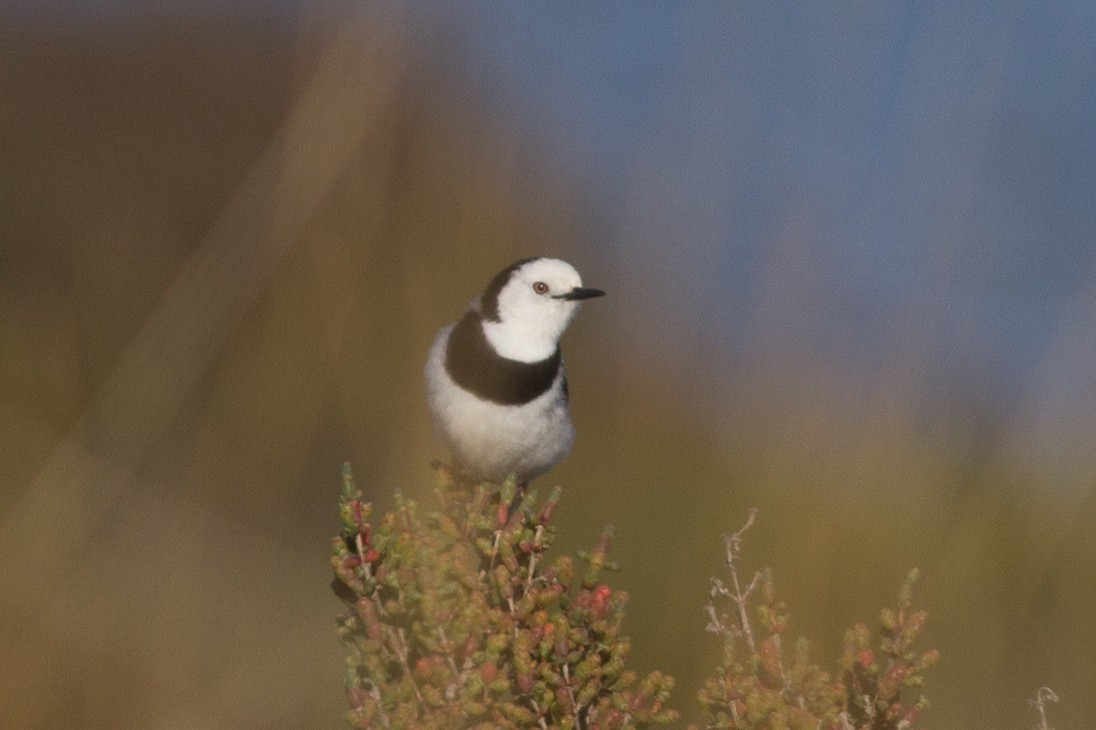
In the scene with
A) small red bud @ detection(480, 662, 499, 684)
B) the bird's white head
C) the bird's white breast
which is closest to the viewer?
small red bud @ detection(480, 662, 499, 684)

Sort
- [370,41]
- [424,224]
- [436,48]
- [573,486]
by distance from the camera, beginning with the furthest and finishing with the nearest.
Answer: [573,486] → [424,224] → [436,48] → [370,41]

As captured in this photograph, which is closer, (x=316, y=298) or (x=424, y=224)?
(x=316, y=298)

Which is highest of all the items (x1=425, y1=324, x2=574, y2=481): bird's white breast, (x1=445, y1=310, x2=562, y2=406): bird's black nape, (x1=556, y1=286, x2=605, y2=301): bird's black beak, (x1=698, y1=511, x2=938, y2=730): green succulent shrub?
(x1=556, y1=286, x2=605, y2=301): bird's black beak

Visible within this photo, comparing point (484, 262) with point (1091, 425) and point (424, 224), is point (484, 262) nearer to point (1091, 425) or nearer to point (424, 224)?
point (424, 224)

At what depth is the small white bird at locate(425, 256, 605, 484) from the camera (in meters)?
4.17

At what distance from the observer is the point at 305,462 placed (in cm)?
366

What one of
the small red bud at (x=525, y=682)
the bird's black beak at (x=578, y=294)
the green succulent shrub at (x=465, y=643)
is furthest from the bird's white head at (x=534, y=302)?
the small red bud at (x=525, y=682)

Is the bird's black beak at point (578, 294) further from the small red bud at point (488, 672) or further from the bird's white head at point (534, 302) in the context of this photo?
the small red bud at point (488, 672)

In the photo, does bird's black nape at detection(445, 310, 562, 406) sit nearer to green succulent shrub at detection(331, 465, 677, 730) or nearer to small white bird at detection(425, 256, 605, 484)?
small white bird at detection(425, 256, 605, 484)

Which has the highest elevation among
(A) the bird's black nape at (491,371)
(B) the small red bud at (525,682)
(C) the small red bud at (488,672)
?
(A) the bird's black nape at (491,371)

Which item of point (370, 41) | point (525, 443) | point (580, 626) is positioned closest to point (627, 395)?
point (525, 443)

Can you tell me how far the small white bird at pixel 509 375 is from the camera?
4.17 m

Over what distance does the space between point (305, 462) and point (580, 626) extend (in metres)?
1.42

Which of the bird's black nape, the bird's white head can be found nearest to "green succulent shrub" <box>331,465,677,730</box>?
the bird's black nape
